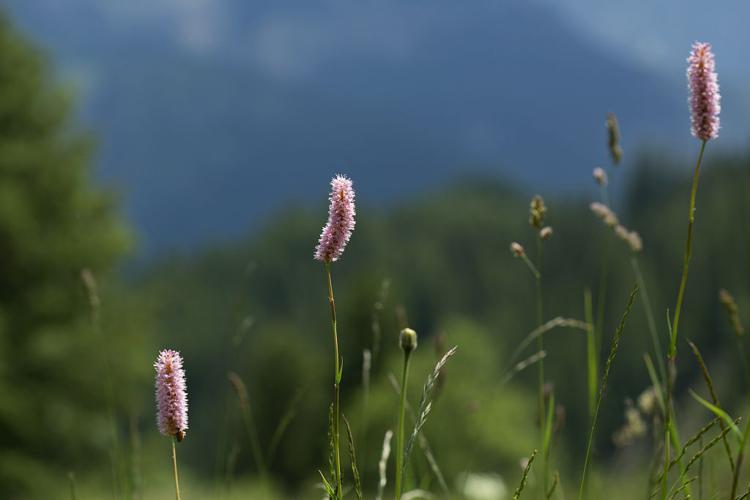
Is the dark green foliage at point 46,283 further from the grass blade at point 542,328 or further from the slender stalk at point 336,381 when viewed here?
the slender stalk at point 336,381

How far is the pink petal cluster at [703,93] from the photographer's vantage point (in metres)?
1.38

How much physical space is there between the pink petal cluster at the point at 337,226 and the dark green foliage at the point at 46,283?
1565 cm

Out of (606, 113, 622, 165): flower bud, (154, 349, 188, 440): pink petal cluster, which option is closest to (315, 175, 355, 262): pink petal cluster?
(154, 349, 188, 440): pink petal cluster

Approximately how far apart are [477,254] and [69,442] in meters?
106

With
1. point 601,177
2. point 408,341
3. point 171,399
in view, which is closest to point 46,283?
point 601,177

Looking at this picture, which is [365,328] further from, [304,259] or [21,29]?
[304,259]

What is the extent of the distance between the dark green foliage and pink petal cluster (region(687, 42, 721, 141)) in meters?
15.8

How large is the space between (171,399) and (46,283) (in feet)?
57.3

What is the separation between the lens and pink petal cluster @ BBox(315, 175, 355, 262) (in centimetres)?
129

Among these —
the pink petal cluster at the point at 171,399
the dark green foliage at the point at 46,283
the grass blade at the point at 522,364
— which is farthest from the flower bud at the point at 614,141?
the dark green foliage at the point at 46,283

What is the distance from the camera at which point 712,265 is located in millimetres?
82688

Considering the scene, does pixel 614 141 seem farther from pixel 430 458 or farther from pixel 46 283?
pixel 46 283

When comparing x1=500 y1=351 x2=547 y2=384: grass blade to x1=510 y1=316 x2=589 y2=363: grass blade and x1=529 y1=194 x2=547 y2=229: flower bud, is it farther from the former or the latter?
x1=529 y1=194 x2=547 y2=229: flower bud

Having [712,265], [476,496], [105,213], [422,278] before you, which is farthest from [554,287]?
[476,496]
